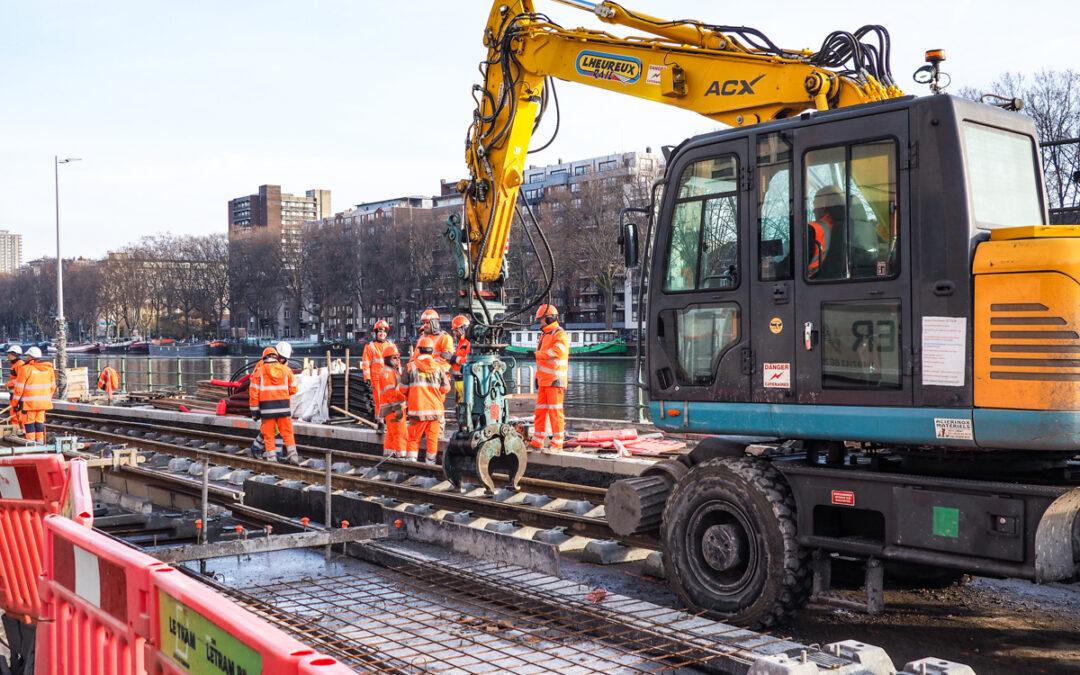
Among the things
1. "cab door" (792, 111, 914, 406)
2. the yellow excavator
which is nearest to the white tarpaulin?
the yellow excavator

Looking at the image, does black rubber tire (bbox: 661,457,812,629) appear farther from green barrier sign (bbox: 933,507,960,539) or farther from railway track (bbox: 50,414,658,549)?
railway track (bbox: 50,414,658,549)

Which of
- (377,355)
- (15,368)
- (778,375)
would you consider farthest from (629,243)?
(15,368)

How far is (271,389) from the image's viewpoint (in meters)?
14.8

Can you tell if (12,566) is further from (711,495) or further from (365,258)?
(365,258)

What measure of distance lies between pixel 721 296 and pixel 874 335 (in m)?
1.11

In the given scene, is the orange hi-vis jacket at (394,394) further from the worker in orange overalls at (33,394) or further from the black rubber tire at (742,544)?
the black rubber tire at (742,544)

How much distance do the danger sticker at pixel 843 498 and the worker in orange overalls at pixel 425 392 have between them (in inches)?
329

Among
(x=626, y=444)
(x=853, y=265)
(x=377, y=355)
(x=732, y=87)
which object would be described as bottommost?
(x=626, y=444)

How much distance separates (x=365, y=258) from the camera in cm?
8675

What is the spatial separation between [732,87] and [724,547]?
12.1 feet

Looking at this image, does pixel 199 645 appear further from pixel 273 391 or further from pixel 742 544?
pixel 273 391

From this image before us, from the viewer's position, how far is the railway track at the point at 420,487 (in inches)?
383

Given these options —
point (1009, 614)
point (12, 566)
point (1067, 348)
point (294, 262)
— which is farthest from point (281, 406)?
point (294, 262)

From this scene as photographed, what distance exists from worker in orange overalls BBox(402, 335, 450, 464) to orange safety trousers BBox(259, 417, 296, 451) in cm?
211
